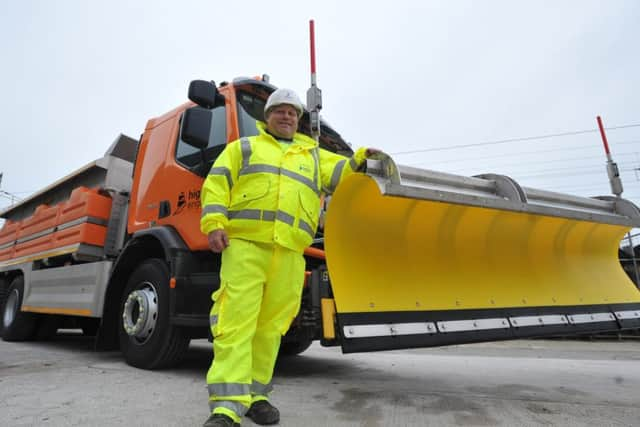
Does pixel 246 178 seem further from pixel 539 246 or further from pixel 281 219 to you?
pixel 539 246

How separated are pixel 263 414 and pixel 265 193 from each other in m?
1.07

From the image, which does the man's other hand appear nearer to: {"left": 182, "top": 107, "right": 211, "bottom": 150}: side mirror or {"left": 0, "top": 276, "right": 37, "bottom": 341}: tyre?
{"left": 182, "top": 107, "right": 211, "bottom": 150}: side mirror

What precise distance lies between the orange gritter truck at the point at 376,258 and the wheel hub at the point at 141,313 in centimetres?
1

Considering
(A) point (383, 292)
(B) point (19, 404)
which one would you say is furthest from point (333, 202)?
(B) point (19, 404)

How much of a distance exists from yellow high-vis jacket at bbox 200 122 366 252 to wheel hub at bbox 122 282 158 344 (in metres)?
1.49

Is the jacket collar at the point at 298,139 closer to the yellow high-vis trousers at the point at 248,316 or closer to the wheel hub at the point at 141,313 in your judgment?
the yellow high-vis trousers at the point at 248,316

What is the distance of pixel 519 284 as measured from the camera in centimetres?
289

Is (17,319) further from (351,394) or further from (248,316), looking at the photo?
(248,316)

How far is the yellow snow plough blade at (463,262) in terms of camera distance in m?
2.28

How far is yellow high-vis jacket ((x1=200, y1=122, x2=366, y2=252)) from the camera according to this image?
201 centimetres

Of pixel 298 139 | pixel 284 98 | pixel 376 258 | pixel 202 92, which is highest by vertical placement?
pixel 202 92

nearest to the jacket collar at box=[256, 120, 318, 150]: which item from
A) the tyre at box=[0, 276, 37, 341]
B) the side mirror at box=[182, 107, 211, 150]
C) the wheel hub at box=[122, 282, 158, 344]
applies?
the side mirror at box=[182, 107, 211, 150]

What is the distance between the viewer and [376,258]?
99.3 inches

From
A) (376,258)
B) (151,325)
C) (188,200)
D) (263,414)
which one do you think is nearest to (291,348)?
(151,325)
